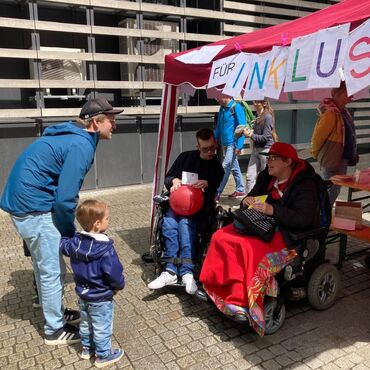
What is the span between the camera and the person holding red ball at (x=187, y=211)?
3.58 meters

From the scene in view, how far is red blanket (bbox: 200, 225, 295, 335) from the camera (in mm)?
2809

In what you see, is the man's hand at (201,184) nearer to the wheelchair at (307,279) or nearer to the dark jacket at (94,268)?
the wheelchair at (307,279)

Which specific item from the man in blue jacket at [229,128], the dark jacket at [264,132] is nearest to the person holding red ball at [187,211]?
the dark jacket at [264,132]

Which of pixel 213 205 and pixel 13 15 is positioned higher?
pixel 13 15

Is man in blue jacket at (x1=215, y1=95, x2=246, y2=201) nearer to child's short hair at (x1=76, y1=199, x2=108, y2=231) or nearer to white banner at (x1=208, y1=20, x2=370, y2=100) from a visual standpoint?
white banner at (x1=208, y1=20, x2=370, y2=100)

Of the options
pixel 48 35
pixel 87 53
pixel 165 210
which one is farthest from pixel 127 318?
pixel 48 35

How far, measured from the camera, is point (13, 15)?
7.36 metres

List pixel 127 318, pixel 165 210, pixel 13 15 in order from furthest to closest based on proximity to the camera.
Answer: pixel 13 15, pixel 165 210, pixel 127 318

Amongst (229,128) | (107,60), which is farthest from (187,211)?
(107,60)

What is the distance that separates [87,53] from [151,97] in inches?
62.7

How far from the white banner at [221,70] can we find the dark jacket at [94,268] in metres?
1.68

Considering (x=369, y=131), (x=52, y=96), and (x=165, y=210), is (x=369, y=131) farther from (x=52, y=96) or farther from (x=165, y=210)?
(x=165, y=210)

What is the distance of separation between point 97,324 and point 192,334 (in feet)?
2.58

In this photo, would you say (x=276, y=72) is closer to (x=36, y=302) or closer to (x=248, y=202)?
(x=248, y=202)
